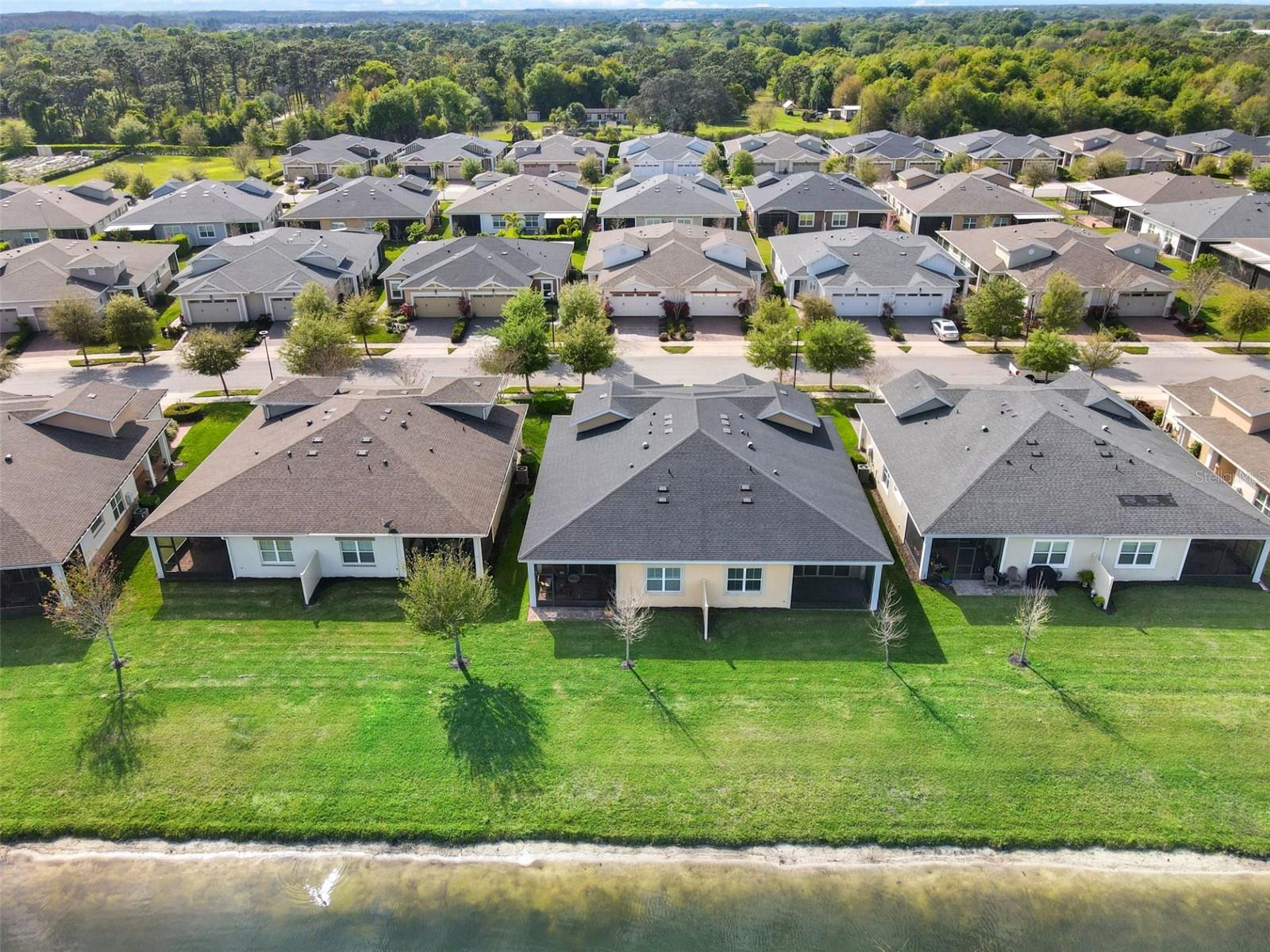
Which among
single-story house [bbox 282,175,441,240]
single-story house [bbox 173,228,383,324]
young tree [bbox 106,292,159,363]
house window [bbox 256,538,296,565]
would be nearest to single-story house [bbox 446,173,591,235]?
single-story house [bbox 282,175,441,240]

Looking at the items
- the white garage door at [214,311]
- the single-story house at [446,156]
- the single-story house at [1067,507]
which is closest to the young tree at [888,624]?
the single-story house at [1067,507]

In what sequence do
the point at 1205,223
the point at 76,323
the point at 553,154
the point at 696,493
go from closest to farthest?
the point at 696,493 < the point at 76,323 < the point at 1205,223 < the point at 553,154

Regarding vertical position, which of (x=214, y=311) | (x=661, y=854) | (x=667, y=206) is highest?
(x=667, y=206)

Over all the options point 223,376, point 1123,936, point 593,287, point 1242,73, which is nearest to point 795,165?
point 593,287

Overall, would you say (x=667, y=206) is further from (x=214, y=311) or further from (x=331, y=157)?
(x=331, y=157)

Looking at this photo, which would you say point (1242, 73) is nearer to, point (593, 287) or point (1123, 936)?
point (593, 287)

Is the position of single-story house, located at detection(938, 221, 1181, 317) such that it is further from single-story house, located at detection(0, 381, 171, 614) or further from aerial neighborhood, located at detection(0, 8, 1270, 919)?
single-story house, located at detection(0, 381, 171, 614)

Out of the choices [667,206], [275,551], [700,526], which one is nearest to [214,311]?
[275,551]
